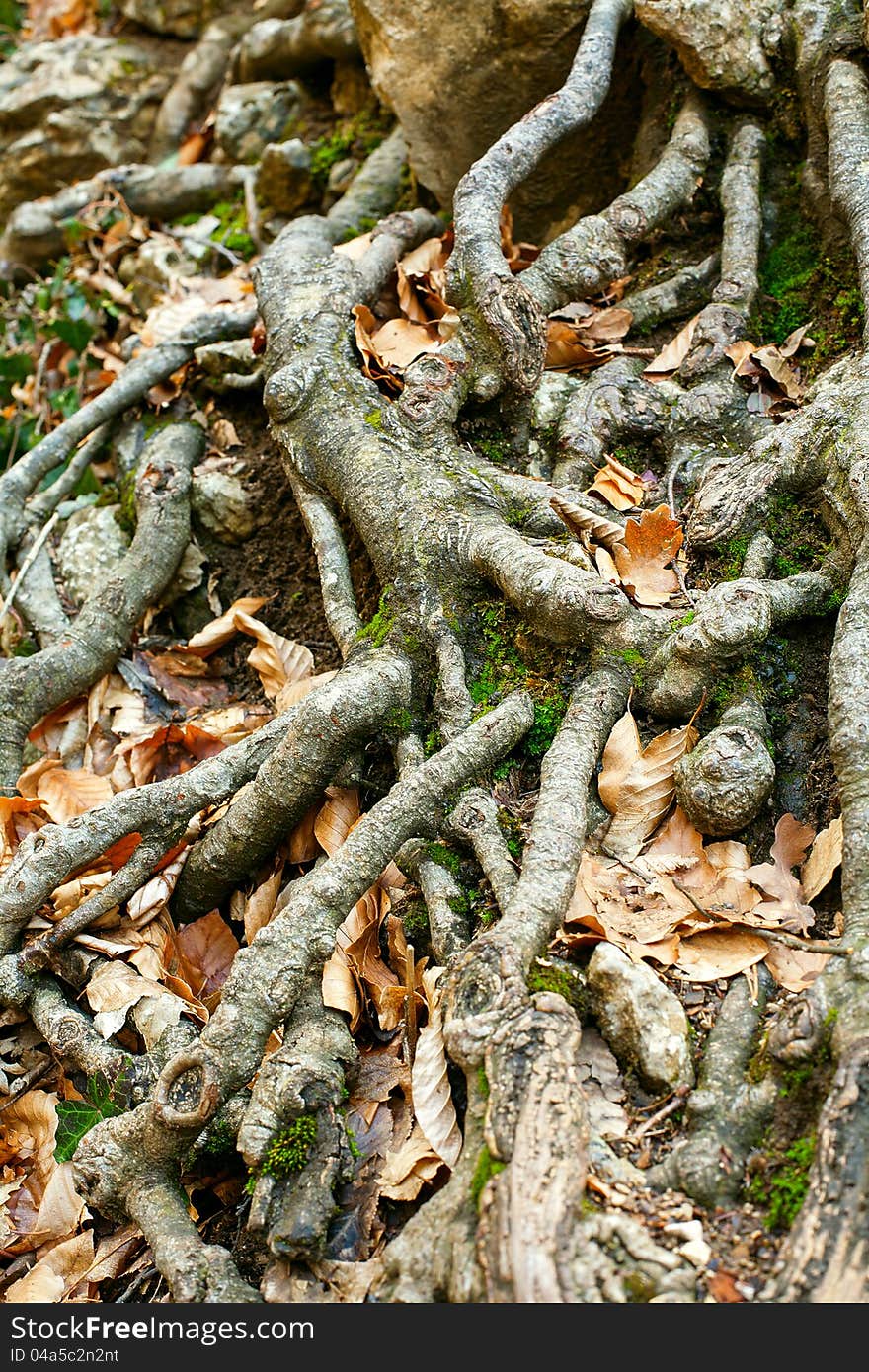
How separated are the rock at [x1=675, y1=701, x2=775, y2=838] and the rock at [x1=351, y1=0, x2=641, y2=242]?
2.74m

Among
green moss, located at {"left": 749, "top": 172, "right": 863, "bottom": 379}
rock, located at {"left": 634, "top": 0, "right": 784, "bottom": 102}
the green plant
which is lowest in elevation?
the green plant

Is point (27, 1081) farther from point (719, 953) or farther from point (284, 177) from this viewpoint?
point (284, 177)

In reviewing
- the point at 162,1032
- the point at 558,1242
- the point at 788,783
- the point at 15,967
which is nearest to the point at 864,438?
the point at 788,783

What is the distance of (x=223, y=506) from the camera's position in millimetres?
4023

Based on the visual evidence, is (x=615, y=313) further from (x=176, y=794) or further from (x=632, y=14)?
(x=176, y=794)

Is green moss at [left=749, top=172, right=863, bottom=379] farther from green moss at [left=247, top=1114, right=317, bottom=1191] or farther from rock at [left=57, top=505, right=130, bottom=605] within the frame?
green moss at [left=247, top=1114, right=317, bottom=1191]

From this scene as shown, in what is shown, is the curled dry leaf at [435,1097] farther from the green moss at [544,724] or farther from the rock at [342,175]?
the rock at [342,175]

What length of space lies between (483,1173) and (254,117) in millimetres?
5665

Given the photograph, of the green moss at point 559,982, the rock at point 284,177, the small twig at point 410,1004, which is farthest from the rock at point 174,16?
the green moss at point 559,982

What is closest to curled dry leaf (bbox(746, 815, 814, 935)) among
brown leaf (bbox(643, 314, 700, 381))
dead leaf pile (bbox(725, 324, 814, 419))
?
dead leaf pile (bbox(725, 324, 814, 419))

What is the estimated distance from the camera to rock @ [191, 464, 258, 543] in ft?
13.2

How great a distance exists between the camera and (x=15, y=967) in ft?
9.57

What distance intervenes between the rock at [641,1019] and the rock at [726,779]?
0.41 m

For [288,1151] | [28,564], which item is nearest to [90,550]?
[28,564]
